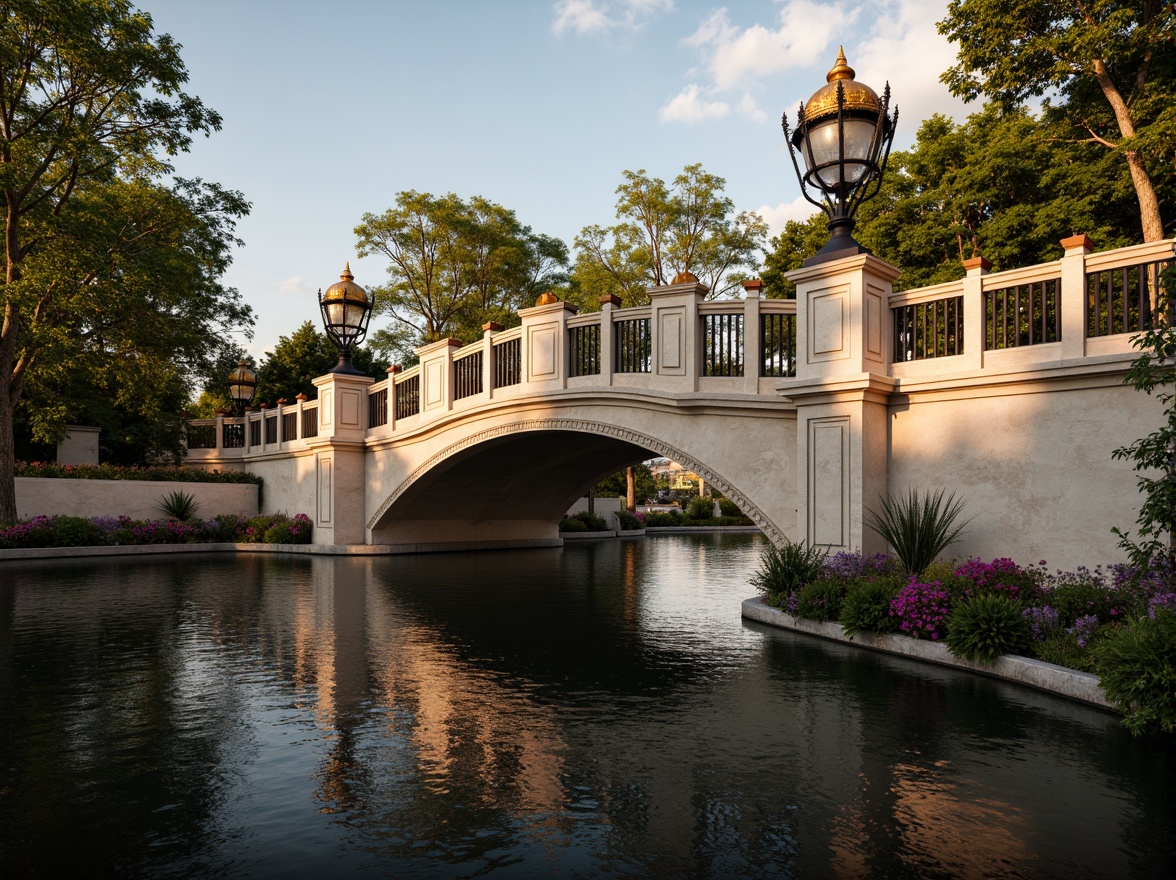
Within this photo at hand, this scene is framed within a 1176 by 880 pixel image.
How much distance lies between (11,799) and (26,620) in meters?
7.40

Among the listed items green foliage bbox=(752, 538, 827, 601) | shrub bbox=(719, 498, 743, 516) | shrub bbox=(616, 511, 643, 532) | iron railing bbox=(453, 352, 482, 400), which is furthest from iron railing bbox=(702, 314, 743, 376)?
shrub bbox=(719, 498, 743, 516)

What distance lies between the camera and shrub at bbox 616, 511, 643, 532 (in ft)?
116

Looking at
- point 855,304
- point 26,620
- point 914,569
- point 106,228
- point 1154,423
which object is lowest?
point 26,620

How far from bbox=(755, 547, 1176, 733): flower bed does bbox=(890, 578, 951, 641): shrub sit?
0.01 m

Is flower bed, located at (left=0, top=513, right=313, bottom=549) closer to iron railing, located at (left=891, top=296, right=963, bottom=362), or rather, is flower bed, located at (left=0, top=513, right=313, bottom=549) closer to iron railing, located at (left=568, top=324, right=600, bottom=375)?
iron railing, located at (left=568, top=324, right=600, bottom=375)

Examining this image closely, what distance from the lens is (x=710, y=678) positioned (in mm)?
7234

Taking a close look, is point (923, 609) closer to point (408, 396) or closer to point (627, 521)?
point (408, 396)

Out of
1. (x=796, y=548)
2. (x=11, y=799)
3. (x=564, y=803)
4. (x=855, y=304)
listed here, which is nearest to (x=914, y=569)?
(x=796, y=548)

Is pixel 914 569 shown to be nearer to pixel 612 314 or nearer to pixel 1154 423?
pixel 1154 423

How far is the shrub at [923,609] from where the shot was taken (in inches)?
A: 314

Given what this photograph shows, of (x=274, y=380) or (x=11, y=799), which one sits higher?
(x=274, y=380)

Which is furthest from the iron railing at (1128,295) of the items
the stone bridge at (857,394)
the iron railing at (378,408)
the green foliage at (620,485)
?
the green foliage at (620,485)

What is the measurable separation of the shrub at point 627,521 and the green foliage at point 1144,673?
29.5 meters

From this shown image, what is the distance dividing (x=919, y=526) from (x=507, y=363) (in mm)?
9809
